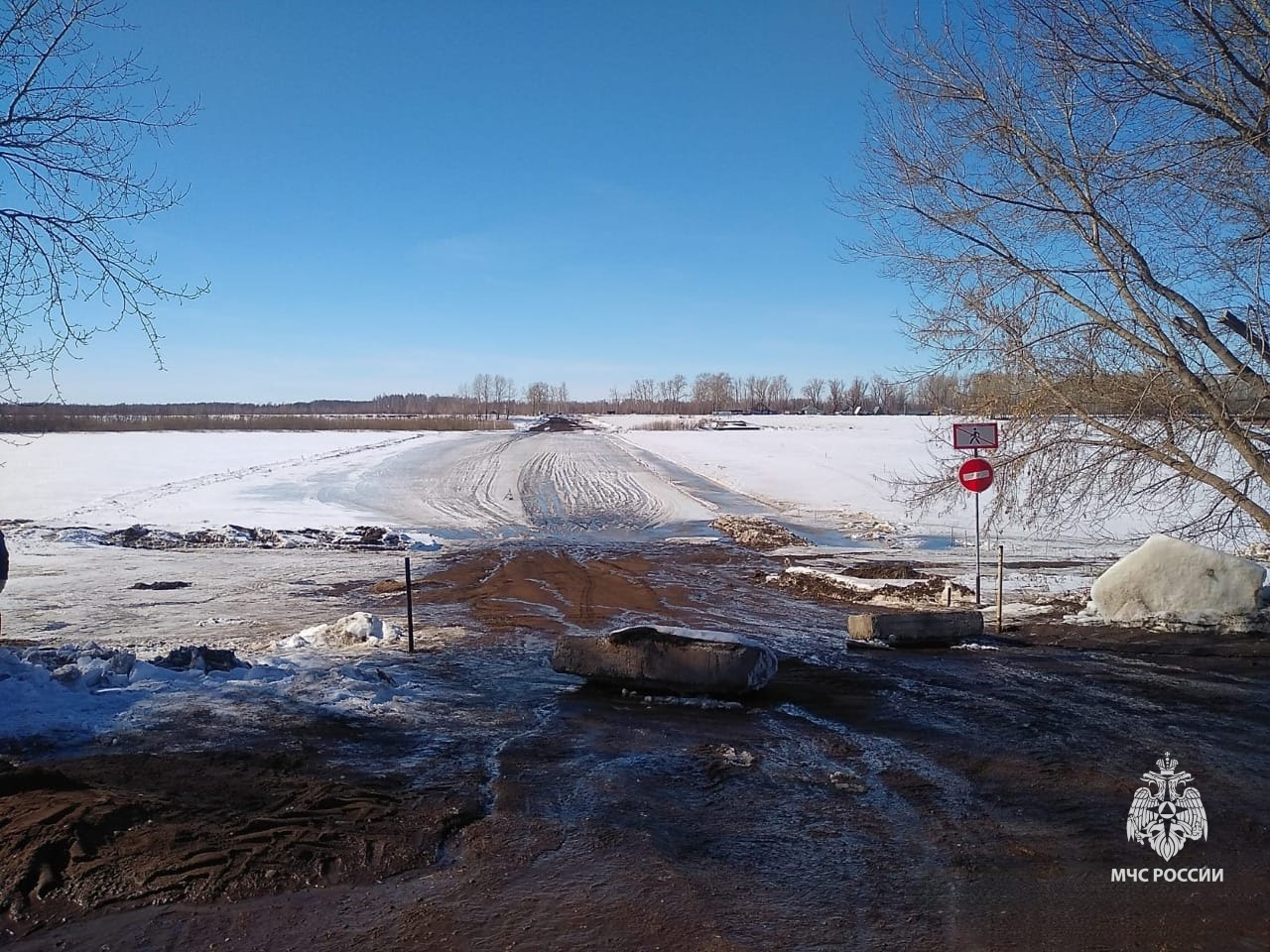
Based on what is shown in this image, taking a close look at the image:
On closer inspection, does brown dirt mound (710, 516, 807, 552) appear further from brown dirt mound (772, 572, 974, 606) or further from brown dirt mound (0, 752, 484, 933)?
brown dirt mound (0, 752, 484, 933)

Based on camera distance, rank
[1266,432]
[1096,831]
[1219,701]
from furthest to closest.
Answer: [1266,432] → [1219,701] → [1096,831]

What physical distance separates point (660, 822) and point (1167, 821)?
3.16 metres

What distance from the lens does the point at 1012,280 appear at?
1130cm

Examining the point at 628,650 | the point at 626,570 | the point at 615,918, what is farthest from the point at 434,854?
the point at 626,570

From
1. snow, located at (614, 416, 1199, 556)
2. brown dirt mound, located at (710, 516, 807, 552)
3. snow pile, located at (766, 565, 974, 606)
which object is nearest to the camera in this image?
snow pile, located at (766, 565, 974, 606)

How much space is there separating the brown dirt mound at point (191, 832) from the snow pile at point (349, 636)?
14.7ft

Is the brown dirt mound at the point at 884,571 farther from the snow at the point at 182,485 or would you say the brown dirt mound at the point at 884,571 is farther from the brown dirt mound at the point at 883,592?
the snow at the point at 182,485

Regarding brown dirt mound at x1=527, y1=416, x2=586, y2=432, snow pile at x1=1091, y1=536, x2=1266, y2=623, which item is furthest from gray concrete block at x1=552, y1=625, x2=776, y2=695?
brown dirt mound at x1=527, y1=416, x2=586, y2=432

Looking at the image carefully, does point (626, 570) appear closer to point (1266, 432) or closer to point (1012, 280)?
point (1012, 280)

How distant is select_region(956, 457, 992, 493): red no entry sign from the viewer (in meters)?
11.9

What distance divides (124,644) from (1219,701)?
11.8 metres

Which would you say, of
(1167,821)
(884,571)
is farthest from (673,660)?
(884,571)

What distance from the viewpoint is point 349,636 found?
1046cm

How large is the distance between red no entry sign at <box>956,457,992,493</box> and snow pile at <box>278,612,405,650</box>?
7.69 meters
